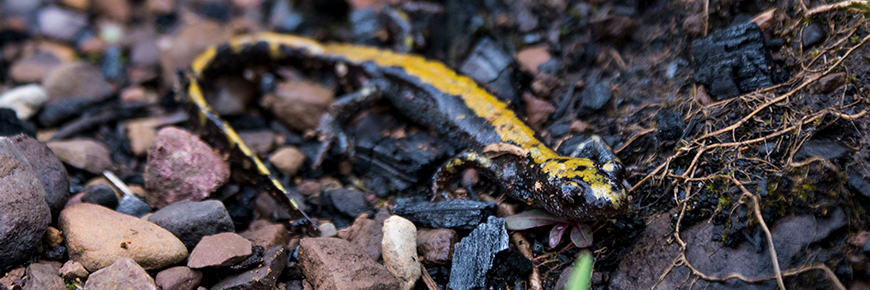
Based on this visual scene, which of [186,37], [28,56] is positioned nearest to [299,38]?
[186,37]

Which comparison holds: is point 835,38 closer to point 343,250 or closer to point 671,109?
point 671,109

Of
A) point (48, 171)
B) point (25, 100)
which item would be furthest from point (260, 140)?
point (25, 100)

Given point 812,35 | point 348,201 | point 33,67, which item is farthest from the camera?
point 33,67

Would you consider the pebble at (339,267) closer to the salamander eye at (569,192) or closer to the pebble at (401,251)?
the pebble at (401,251)

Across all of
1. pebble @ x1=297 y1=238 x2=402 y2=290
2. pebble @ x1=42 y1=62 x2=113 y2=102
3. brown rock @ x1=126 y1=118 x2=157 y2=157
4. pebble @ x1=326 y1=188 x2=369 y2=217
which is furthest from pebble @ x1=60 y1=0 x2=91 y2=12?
pebble @ x1=297 y1=238 x2=402 y2=290

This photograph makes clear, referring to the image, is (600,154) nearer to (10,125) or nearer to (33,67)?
(10,125)

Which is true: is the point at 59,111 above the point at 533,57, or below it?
above

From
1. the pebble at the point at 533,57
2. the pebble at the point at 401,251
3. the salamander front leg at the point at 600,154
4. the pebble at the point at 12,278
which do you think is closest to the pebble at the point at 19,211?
the pebble at the point at 12,278
